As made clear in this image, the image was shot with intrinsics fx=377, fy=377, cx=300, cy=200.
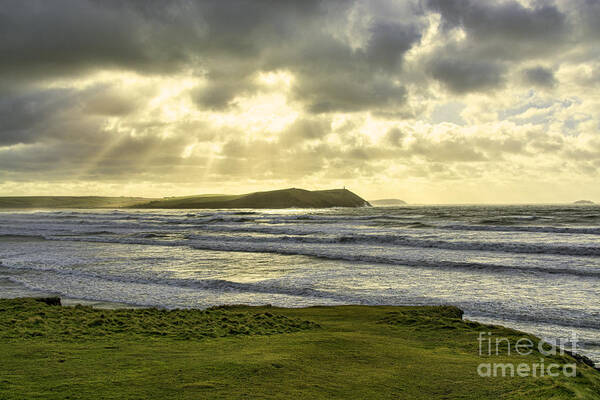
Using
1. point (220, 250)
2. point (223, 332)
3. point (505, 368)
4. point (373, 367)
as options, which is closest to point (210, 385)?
point (373, 367)

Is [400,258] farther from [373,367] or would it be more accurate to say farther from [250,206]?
[250,206]

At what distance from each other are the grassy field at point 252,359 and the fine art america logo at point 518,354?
0.40 feet

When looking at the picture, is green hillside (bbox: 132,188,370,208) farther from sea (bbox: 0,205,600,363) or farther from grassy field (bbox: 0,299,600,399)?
grassy field (bbox: 0,299,600,399)

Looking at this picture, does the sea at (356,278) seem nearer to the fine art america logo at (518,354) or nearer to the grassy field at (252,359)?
the fine art america logo at (518,354)

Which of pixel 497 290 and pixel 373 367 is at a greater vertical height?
pixel 373 367

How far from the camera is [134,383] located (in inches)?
160

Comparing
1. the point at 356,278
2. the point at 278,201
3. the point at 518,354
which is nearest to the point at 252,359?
the point at 518,354

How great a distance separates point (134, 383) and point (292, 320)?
4.04 metres

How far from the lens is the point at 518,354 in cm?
562

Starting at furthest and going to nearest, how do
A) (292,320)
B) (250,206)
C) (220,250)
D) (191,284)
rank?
(250,206)
(220,250)
(191,284)
(292,320)

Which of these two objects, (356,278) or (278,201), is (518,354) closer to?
(356,278)

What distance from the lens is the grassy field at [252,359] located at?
4.01 metres

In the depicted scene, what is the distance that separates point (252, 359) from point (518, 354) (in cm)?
394

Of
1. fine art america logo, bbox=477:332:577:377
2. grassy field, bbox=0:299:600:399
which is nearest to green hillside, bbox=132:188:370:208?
grassy field, bbox=0:299:600:399
